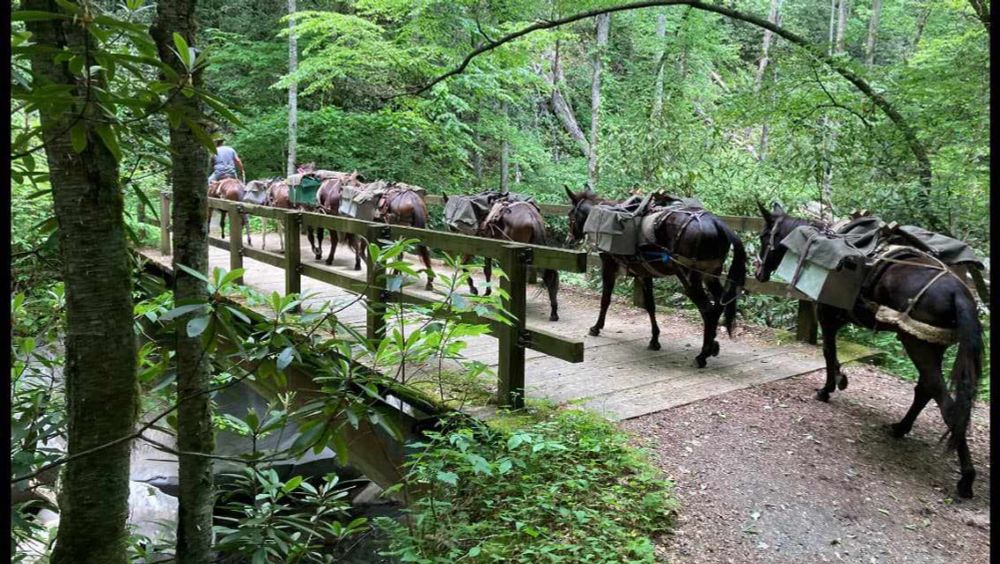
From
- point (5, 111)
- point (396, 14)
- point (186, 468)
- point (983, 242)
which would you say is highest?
point (396, 14)

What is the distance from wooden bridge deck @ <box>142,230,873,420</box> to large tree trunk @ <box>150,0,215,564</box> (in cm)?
236

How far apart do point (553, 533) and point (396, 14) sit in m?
11.3

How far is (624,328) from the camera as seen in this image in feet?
24.8

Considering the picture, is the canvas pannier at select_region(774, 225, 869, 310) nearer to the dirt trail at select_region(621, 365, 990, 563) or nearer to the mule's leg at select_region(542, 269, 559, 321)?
the dirt trail at select_region(621, 365, 990, 563)

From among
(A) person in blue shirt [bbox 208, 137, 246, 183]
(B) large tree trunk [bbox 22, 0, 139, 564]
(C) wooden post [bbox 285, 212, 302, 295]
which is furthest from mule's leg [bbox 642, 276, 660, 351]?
(A) person in blue shirt [bbox 208, 137, 246, 183]

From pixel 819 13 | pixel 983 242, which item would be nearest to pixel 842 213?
pixel 983 242

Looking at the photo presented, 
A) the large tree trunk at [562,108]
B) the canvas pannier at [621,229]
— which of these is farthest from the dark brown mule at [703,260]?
the large tree trunk at [562,108]

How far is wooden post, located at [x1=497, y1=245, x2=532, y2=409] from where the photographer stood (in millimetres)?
4680

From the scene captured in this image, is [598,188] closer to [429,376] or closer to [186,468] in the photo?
[429,376]

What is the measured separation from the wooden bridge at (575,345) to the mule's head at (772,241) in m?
0.85

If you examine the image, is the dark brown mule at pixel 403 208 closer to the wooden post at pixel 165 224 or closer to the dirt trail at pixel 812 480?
the wooden post at pixel 165 224

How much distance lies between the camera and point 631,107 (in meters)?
14.1

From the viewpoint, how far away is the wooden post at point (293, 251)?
7.02 meters

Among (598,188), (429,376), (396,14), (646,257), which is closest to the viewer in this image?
(429,376)
